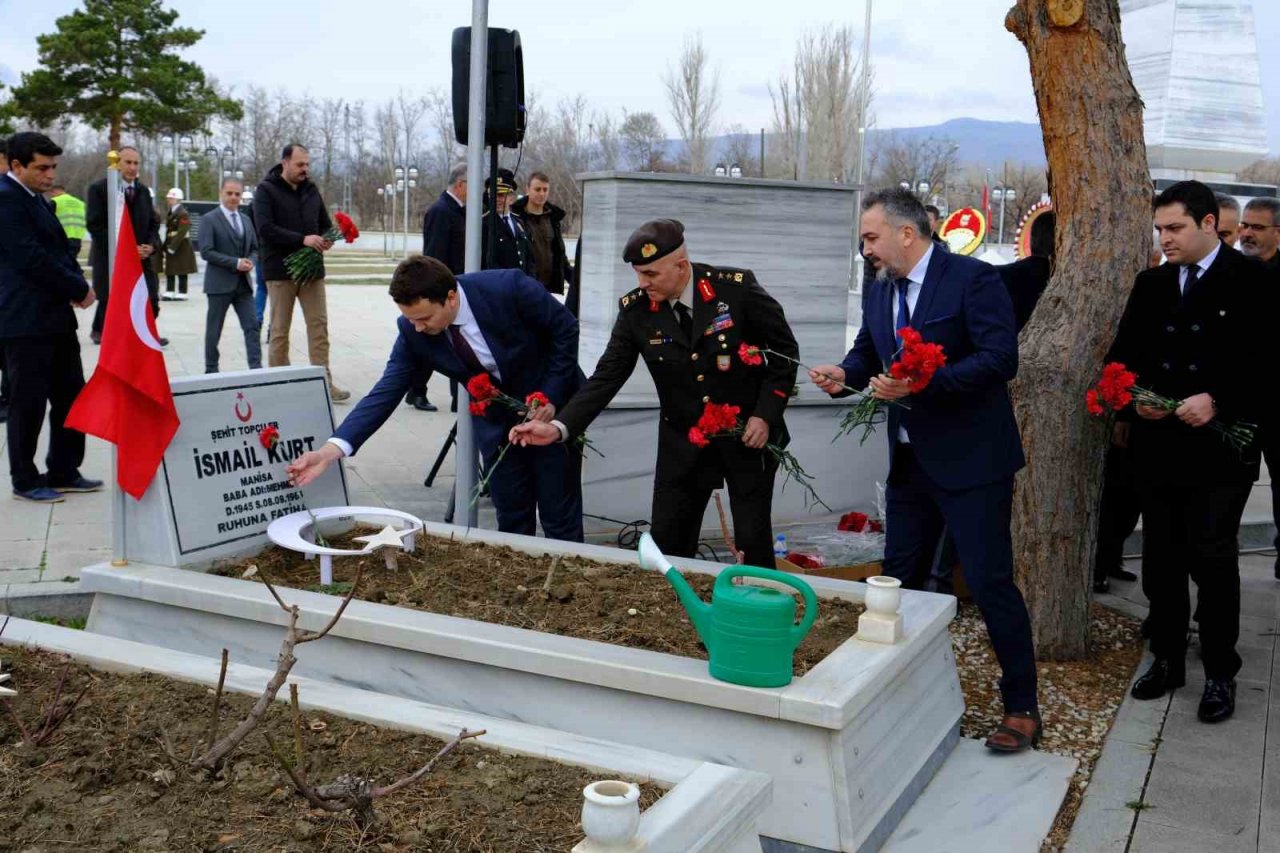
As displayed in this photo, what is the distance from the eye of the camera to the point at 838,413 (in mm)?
7801

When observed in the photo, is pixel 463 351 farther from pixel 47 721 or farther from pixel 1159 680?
pixel 1159 680

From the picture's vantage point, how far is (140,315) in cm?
476

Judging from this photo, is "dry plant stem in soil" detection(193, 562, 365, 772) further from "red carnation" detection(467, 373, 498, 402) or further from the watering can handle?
→ "red carnation" detection(467, 373, 498, 402)

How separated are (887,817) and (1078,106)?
11.0 ft

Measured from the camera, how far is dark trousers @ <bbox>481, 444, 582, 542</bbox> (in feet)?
18.2

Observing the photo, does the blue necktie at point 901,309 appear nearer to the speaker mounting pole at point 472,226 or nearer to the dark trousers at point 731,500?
the dark trousers at point 731,500

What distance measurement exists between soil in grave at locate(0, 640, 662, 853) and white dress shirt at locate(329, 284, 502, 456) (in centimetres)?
199

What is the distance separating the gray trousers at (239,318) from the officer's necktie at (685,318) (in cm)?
705

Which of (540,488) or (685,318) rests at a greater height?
(685,318)

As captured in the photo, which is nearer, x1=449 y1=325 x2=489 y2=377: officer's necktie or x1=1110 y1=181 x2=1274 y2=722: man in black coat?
x1=1110 y1=181 x2=1274 y2=722: man in black coat

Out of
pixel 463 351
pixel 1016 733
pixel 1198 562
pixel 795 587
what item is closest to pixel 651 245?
pixel 463 351

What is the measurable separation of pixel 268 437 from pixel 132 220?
25.5 feet

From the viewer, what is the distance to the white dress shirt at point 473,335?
531 cm

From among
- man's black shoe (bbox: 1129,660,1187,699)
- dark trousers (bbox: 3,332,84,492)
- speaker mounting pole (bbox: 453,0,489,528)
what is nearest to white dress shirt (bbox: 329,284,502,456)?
speaker mounting pole (bbox: 453,0,489,528)
